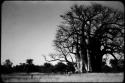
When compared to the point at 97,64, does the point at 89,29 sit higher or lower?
higher

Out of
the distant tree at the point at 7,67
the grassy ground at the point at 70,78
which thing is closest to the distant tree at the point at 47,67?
the distant tree at the point at 7,67

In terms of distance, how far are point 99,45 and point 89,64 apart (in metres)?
1.73

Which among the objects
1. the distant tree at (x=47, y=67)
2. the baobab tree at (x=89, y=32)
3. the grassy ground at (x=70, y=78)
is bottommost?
the grassy ground at (x=70, y=78)

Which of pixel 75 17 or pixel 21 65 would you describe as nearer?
pixel 75 17

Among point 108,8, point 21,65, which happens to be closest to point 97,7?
point 108,8

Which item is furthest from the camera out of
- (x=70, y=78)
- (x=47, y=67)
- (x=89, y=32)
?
(x=47, y=67)

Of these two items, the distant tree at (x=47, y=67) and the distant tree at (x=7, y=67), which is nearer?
the distant tree at (x=7, y=67)

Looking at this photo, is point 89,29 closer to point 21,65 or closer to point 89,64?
point 89,64

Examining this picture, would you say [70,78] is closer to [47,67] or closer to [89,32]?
[89,32]

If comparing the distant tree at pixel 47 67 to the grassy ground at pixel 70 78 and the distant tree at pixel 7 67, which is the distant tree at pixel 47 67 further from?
the grassy ground at pixel 70 78

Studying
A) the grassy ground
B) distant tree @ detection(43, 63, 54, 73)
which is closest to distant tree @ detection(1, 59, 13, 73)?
distant tree @ detection(43, 63, 54, 73)

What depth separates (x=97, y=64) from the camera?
64.8 ft

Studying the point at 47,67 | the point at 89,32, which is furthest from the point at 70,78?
the point at 47,67

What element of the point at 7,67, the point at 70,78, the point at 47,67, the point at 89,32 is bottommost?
the point at 70,78
